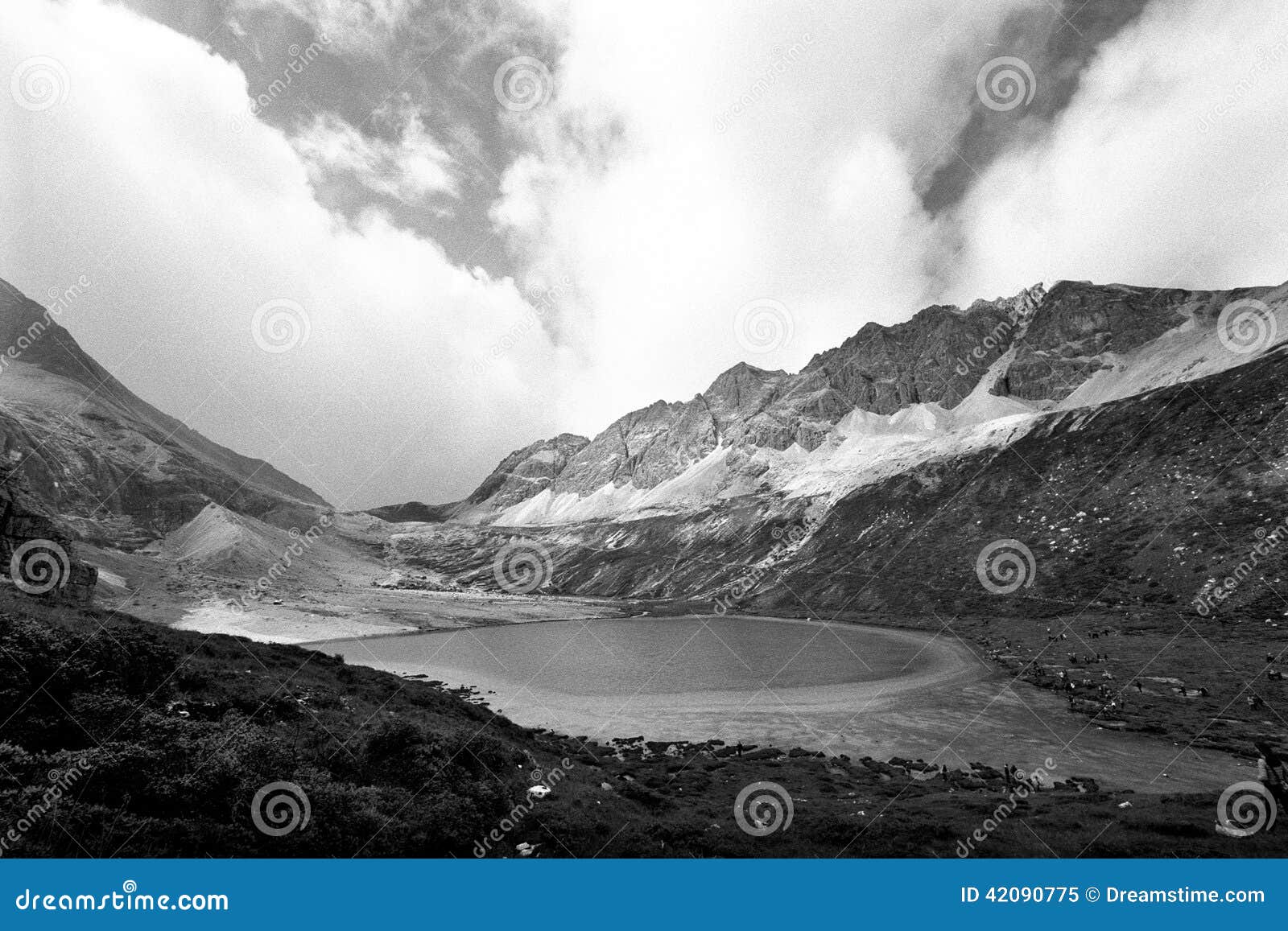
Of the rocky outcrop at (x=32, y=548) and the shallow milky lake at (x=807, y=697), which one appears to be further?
the shallow milky lake at (x=807, y=697)

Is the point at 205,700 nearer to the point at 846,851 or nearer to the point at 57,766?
the point at 57,766

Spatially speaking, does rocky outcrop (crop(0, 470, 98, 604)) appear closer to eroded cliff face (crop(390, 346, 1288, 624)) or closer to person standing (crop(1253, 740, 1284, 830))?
person standing (crop(1253, 740, 1284, 830))

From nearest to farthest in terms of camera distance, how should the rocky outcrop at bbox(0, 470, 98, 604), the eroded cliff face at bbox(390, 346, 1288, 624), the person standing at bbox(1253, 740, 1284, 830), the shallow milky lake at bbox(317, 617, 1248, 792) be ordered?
the person standing at bbox(1253, 740, 1284, 830)
the rocky outcrop at bbox(0, 470, 98, 604)
the shallow milky lake at bbox(317, 617, 1248, 792)
the eroded cliff face at bbox(390, 346, 1288, 624)

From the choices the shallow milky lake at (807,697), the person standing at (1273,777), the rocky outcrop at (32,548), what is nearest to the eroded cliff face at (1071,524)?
the shallow milky lake at (807,697)

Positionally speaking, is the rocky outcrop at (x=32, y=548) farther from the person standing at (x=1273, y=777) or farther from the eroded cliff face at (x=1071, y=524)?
the eroded cliff face at (x=1071, y=524)

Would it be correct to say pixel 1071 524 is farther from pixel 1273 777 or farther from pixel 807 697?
pixel 1273 777

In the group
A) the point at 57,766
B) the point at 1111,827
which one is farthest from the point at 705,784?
the point at 57,766

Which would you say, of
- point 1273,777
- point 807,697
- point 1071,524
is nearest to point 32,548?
point 807,697

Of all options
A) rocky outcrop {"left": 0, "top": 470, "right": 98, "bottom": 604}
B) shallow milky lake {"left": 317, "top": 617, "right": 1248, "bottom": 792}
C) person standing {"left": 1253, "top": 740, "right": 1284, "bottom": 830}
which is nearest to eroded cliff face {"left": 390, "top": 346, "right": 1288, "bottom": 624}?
shallow milky lake {"left": 317, "top": 617, "right": 1248, "bottom": 792}
